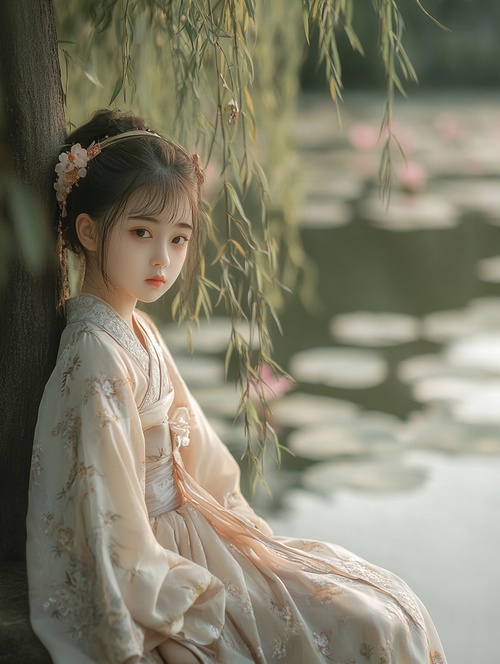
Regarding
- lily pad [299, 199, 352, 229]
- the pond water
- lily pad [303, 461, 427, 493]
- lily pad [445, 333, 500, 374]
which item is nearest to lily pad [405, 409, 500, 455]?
the pond water

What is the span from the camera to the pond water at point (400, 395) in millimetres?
1879

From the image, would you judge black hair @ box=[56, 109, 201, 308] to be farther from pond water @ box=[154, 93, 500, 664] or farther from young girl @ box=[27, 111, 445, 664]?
pond water @ box=[154, 93, 500, 664]

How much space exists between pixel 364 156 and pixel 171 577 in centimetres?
546

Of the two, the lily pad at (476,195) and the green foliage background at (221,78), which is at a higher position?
the green foliage background at (221,78)

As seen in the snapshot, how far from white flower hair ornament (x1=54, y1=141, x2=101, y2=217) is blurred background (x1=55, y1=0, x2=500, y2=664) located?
0.63ft

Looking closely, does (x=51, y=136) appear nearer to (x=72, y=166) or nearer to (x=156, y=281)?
(x=72, y=166)

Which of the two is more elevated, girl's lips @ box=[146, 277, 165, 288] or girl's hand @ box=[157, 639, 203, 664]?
girl's lips @ box=[146, 277, 165, 288]

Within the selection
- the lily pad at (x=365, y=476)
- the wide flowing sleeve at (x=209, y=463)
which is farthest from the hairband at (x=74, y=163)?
the lily pad at (x=365, y=476)

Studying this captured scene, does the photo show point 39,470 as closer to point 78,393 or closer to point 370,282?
point 78,393

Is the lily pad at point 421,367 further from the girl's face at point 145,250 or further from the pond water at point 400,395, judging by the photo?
the girl's face at point 145,250

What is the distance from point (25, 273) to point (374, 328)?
2.12 meters

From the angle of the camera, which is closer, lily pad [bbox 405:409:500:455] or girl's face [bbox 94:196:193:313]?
girl's face [bbox 94:196:193:313]

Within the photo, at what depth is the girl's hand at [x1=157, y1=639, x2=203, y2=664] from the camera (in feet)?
3.21

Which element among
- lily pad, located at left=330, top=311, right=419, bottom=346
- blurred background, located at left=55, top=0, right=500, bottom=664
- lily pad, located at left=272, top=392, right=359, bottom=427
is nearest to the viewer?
blurred background, located at left=55, top=0, right=500, bottom=664
